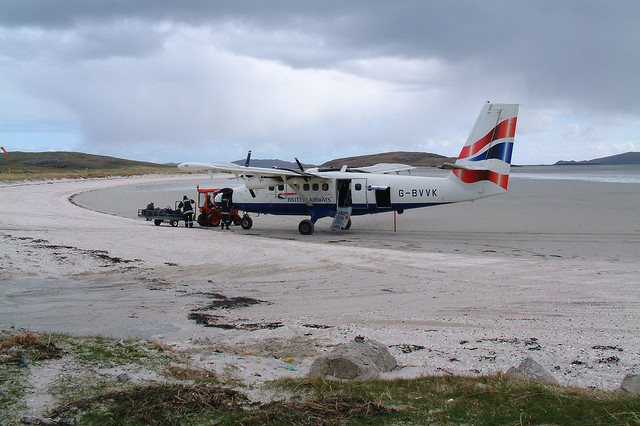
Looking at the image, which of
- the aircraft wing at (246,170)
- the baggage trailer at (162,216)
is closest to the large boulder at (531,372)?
the aircraft wing at (246,170)

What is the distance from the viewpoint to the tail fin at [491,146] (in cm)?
2120

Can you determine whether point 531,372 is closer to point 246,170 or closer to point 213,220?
point 246,170

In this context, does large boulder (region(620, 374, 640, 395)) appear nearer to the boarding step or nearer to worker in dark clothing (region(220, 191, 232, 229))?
the boarding step

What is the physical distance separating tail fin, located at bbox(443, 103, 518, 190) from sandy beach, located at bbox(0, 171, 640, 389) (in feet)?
A: 11.3

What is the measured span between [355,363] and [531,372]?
184 centimetres

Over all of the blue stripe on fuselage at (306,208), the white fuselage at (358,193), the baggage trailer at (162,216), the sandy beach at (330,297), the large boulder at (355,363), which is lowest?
the sandy beach at (330,297)

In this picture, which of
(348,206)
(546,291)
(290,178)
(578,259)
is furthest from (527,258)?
(290,178)

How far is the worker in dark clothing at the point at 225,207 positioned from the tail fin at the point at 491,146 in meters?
11.5

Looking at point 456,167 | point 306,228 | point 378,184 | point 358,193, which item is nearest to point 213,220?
point 306,228

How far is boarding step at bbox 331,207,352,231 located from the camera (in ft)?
74.3

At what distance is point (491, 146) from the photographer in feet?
70.6

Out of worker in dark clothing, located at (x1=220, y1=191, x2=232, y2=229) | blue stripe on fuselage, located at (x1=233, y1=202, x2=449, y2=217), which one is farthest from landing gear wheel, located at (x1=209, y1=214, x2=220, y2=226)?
blue stripe on fuselage, located at (x1=233, y1=202, x2=449, y2=217)

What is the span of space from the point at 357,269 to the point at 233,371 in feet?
24.9

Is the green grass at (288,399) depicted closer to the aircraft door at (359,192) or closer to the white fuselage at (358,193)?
the white fuselage at (358,193)
